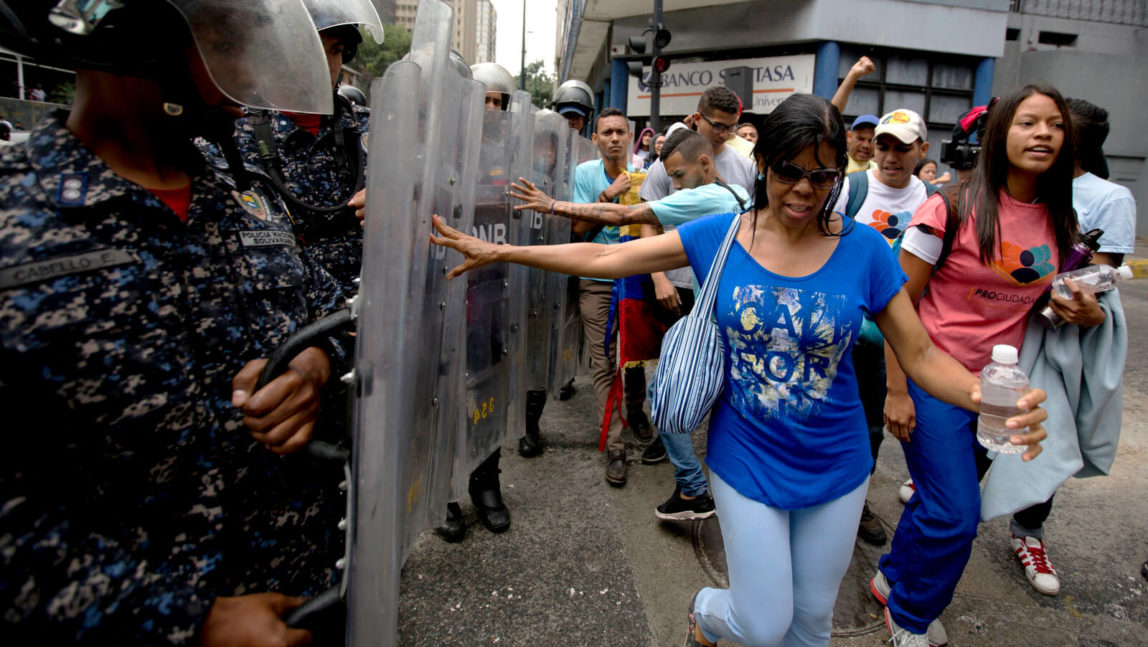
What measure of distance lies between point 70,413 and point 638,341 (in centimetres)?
299

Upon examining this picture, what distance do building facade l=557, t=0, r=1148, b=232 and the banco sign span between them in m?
0.03

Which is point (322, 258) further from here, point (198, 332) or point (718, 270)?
point (718, 270)

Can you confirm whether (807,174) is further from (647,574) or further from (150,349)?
(647,574)

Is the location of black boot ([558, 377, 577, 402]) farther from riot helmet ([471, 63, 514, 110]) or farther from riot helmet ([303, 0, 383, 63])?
riot helmet ([303, 0, 383, 63])

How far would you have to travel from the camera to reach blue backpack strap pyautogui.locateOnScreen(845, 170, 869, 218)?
3.07 meters

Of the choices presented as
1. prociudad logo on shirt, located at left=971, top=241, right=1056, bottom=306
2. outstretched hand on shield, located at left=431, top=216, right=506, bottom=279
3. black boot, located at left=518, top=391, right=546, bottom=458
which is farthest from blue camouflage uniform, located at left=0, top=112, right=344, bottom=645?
black boot, located at left=518, top=391, right=546, bottom=458

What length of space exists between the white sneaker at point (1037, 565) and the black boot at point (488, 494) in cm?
242

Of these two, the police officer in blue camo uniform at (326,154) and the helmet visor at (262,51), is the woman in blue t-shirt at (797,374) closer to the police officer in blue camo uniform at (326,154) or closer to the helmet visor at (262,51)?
the helmet visor at (262,51)

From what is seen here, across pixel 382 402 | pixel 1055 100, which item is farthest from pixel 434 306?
pixel 1055 100

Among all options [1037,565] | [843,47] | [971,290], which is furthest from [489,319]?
[843,47]

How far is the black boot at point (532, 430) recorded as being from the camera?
3840 millimetres

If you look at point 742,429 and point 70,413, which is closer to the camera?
point 70,413

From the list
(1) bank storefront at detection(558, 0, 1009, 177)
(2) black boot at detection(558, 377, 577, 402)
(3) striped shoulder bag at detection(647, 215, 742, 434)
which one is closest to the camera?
(3) striped shoulder bag at detection(647, 215, 742, 434)

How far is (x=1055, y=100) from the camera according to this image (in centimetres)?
214
